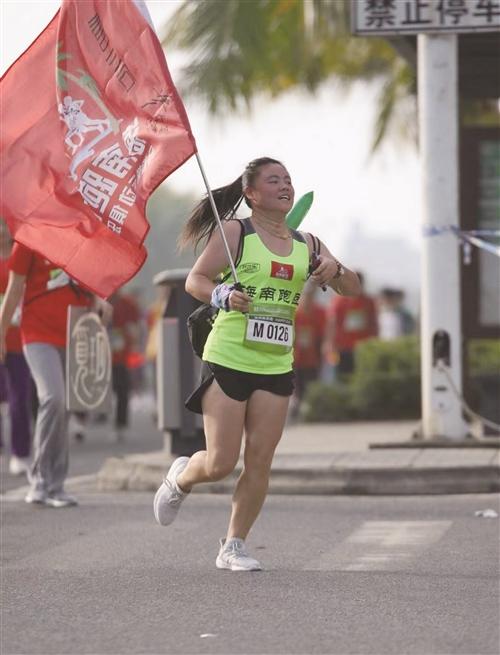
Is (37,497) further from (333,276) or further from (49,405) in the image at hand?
(333,276)

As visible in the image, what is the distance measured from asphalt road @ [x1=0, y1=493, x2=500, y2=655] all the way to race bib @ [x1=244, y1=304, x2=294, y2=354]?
104cm

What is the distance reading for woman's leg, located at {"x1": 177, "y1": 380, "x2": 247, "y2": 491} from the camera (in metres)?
7.89

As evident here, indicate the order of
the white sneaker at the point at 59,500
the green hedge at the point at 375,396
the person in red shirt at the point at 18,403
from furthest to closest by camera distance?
1. the green hedge at the point at 375,396
2. the person in red shirt at the point at 18,403
3. the white sneaker at the point at 59,500

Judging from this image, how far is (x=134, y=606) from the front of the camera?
23.6 ft

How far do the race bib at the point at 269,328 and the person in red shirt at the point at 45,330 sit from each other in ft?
10.4

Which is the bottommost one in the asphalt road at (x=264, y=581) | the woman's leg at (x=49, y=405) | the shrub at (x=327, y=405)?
the asphalt road at (x=264, y=581)

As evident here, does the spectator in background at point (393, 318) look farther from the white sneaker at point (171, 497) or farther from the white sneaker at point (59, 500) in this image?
the white sneaker at point (171, 497)

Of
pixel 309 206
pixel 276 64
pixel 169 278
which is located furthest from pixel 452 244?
pixel 276 64

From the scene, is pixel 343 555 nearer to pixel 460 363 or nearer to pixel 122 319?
pixel 460 363

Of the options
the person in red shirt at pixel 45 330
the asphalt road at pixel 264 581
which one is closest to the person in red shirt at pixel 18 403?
the asphalt road at pixel 264 581

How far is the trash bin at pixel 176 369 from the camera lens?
515 inches

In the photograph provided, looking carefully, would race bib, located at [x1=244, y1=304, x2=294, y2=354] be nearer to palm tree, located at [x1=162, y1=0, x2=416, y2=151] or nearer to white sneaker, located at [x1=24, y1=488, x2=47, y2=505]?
white sneaker, located at [x1=24, y1=488, x2=47, y2=505]

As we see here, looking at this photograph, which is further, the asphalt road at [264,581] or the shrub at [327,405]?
the shrub at [327,405]

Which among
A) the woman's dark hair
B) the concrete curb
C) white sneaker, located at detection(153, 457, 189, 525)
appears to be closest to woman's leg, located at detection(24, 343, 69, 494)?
the concrete curb
